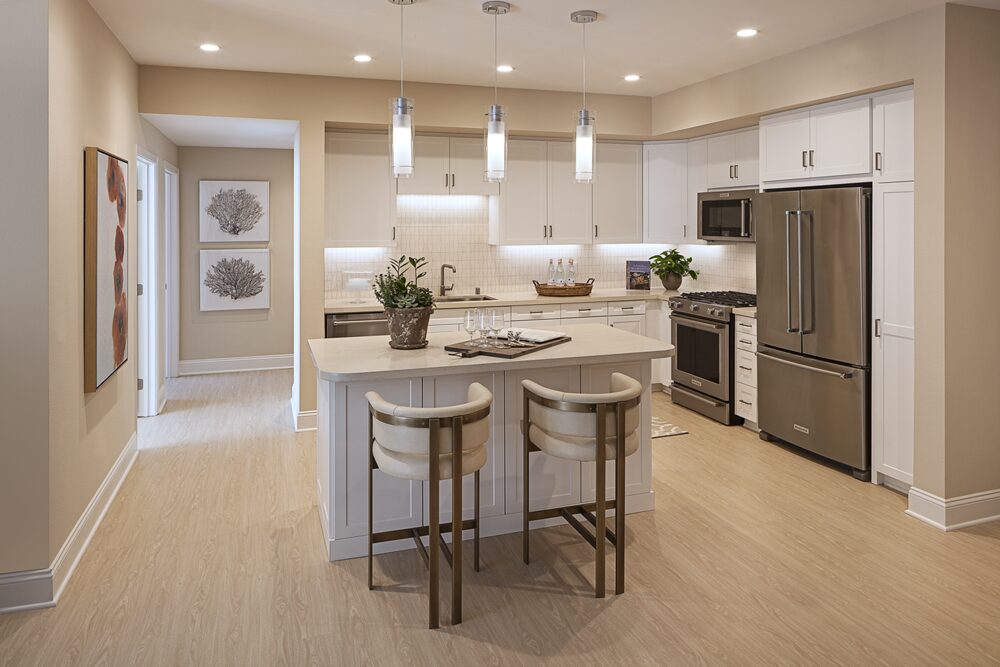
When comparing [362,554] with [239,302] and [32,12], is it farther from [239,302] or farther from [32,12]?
[239,302]

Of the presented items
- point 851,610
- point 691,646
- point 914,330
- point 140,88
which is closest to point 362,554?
point 691,646

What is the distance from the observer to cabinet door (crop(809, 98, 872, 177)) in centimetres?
430

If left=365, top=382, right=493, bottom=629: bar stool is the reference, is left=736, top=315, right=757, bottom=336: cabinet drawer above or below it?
above

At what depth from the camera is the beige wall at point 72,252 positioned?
303cm

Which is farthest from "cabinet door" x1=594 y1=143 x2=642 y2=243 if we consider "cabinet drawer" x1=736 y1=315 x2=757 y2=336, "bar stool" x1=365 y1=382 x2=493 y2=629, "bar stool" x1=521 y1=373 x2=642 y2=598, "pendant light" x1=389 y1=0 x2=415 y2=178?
"bar stool" x1=365 y1=382 x2=493 y2=629

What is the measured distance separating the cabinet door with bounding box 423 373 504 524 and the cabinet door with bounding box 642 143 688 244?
3662mm

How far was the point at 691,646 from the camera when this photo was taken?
266 cm

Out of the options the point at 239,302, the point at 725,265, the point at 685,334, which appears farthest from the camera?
the point at 239,302

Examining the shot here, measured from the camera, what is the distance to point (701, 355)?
5.99 m

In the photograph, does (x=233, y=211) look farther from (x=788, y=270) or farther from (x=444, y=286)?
(x=788, y=270)

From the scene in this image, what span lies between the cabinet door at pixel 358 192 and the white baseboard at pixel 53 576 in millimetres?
2736

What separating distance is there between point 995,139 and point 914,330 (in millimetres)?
1045

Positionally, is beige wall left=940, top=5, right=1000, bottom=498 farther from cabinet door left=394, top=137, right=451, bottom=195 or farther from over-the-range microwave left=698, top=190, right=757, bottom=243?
cabinet door left=394, top=137, right=451, bottom=195

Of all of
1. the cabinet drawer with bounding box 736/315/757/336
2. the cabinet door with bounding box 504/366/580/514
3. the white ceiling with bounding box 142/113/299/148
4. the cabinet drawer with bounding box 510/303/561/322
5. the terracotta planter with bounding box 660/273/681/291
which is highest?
the white ceiling with bounding box 142/113/299/148
